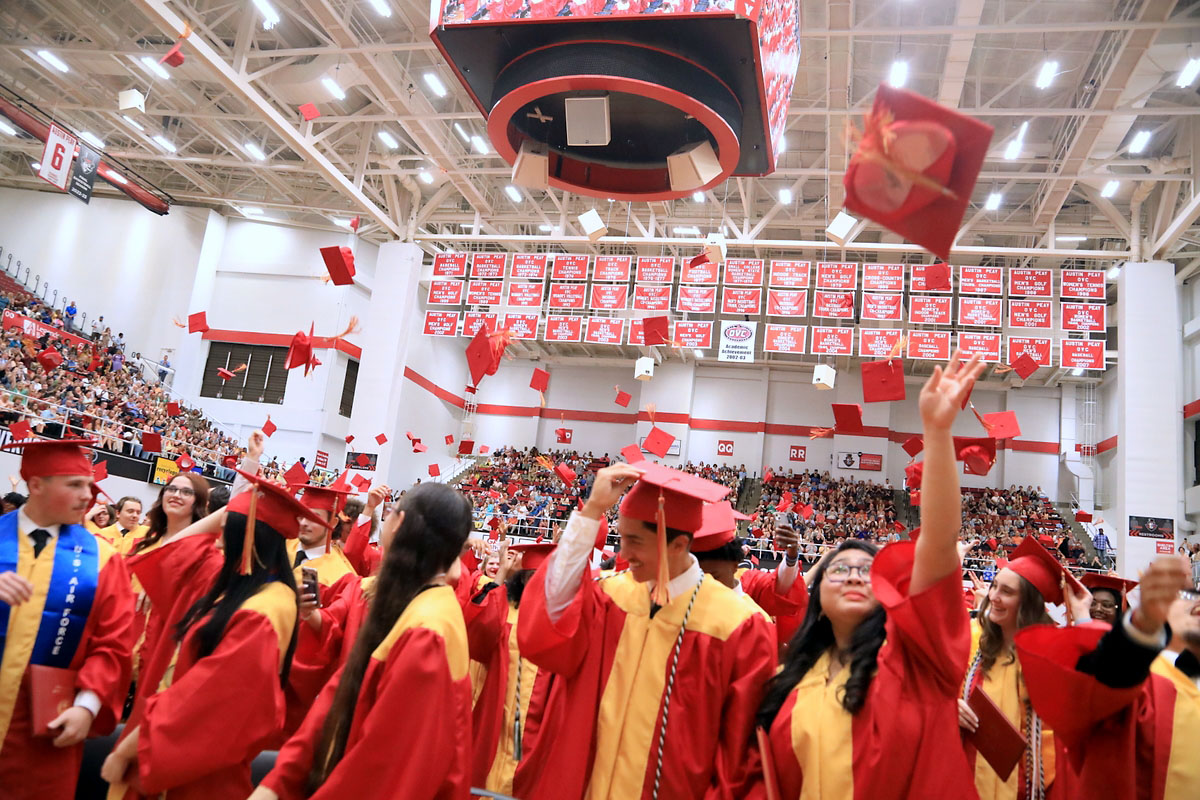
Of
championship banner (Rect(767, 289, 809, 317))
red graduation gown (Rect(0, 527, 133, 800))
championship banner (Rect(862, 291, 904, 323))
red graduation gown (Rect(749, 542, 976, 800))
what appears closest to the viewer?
red graduation gown (Rect(749, 542, 976, 800))

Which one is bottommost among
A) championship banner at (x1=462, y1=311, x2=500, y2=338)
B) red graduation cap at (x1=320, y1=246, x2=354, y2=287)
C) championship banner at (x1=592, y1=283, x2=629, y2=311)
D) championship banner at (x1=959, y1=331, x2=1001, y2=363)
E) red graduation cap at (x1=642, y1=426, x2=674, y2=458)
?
red graduation cap at (x1=642, y1=426, x2=674, y2=458)

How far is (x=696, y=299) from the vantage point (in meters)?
14.3

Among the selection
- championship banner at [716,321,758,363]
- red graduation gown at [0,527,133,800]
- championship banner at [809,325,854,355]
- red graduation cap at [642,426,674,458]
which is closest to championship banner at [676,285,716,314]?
championship banner at [716,321,758,363]

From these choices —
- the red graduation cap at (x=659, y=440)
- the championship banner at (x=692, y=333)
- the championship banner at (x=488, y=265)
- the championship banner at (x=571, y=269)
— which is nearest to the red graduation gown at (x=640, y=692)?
the red graduation cap at (x=659, y=440)

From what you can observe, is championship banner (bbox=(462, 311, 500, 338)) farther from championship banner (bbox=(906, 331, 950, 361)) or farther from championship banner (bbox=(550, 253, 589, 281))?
championship banner (bbox=(906, 331, 950, 361))

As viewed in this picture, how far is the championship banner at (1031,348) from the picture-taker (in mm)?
12672

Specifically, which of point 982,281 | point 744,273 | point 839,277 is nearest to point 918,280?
point 982,281

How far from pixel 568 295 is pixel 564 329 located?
2.33ft

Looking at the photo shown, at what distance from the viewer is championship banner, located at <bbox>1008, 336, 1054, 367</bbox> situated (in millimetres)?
12672

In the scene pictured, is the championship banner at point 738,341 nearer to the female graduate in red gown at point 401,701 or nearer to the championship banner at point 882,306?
the championship banner at point 882,306

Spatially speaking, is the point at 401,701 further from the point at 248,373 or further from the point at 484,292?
the point at 248,373

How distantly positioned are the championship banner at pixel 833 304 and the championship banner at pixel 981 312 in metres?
1.77

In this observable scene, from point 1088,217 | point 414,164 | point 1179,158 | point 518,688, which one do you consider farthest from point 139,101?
point 1088,217

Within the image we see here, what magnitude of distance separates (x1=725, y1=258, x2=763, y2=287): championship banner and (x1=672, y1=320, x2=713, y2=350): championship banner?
0.90m
